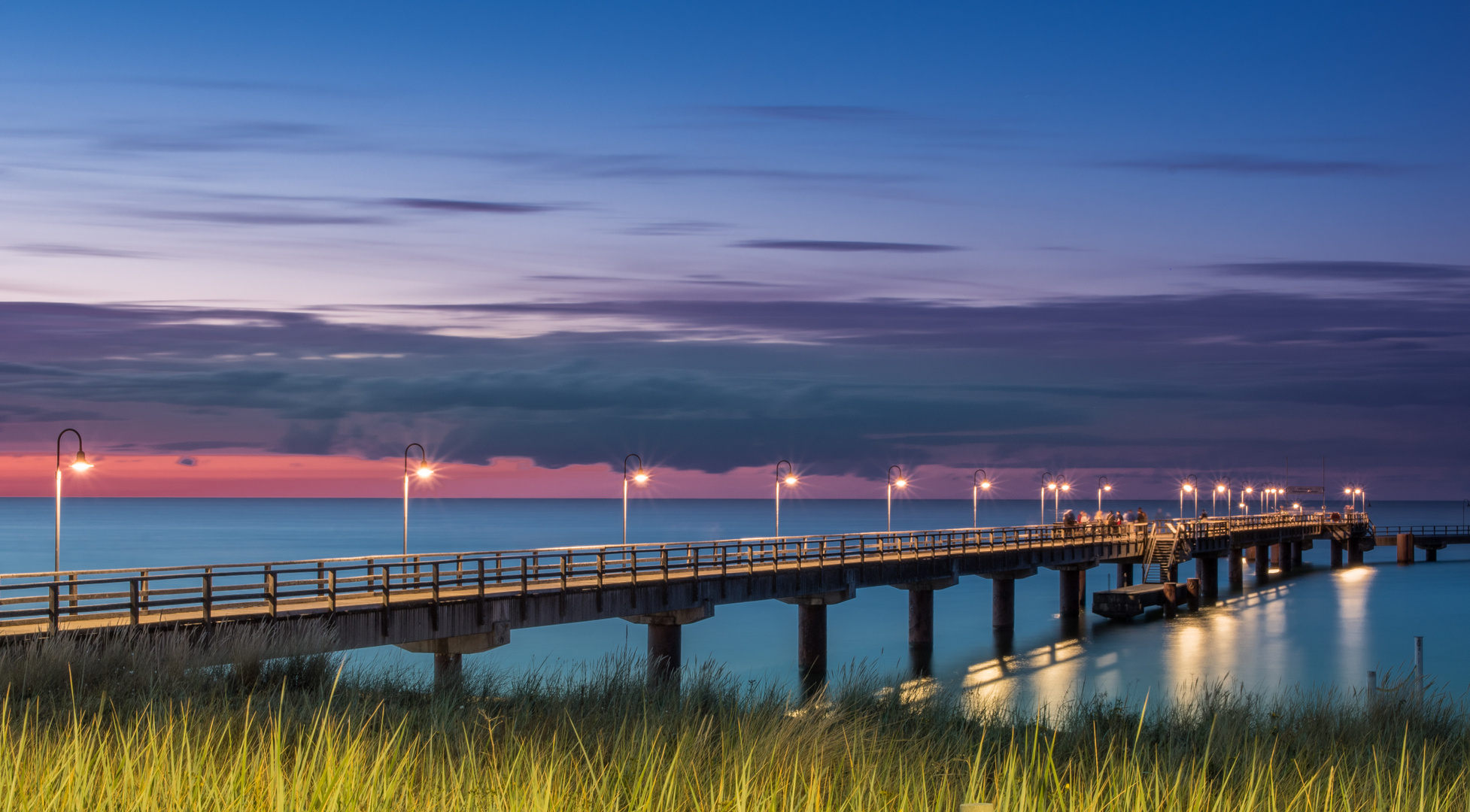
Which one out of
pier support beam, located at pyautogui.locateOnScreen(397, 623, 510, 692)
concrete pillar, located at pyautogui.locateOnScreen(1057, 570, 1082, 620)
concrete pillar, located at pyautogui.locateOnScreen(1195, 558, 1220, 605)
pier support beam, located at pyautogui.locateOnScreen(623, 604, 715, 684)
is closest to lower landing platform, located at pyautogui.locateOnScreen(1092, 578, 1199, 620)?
concrete pillar, located at pyautogui.locateOnScreen(1057, 570, 1082, 620)

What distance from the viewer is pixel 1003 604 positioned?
5800 cm

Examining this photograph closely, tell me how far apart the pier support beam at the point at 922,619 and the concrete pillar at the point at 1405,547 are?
85.7 m

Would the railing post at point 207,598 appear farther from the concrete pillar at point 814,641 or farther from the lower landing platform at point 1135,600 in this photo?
the lower landing platform at point 1135,600

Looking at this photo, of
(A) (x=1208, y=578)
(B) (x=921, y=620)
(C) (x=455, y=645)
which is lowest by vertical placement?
(A) (x=1208, y=578)

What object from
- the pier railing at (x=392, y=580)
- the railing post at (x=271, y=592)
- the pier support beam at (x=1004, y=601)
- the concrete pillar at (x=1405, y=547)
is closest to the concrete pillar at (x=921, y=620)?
the pier railing at (x=392, y=580)

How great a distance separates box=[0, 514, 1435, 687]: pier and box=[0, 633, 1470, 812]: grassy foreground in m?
4.69

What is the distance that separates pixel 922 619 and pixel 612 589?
22.3 m

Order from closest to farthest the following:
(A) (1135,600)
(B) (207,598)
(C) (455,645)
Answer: (B) (207,598), (C) (455,645), (A) (1135,600)

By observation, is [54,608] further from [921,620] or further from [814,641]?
[921,620]

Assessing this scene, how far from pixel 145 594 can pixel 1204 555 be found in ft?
223

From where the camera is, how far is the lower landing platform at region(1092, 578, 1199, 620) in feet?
203

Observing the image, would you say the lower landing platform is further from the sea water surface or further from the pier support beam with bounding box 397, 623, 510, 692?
the pier support beam with bounding box 397, 623, 510, 692

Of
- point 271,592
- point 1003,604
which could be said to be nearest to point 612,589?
point 271,592

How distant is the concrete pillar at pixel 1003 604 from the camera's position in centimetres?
5719
